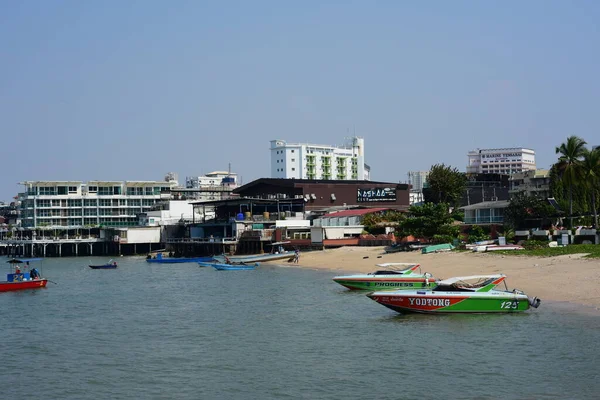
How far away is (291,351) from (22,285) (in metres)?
39.3

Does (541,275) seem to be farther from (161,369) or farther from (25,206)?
(25,206)

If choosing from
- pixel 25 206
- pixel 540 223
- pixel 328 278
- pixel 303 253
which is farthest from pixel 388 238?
pixel 25 206

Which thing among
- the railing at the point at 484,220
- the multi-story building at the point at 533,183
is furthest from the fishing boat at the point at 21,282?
the multi-story building at the point at 533,183

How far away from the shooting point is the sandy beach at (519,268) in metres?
46.3

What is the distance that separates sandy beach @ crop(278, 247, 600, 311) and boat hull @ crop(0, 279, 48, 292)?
28060 mm

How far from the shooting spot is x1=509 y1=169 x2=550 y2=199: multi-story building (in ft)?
366

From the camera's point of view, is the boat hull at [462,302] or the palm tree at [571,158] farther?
the palm tree at [571,158]

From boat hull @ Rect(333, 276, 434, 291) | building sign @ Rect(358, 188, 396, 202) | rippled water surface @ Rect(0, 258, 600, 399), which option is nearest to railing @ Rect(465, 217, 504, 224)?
boat hull @ Rect(333, 276, 434, 291)

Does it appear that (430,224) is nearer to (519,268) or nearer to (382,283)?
(519,268)

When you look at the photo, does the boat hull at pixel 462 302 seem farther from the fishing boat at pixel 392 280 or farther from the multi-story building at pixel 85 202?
the multi-story building at pixel 85 202

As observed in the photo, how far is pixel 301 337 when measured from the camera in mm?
38719

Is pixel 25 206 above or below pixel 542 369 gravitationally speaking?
above

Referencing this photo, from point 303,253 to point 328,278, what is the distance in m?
32.0

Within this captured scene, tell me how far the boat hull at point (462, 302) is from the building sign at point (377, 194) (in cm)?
9279
